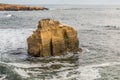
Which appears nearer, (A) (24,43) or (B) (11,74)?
(B) (11,74)

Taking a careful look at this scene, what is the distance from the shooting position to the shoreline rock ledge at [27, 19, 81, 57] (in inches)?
882

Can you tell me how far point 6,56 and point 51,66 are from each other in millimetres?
4936

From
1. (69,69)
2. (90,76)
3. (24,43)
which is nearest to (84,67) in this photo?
(69,69)

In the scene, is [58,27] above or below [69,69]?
above

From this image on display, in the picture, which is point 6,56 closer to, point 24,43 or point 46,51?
point 46,51

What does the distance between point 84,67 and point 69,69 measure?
1.18 m

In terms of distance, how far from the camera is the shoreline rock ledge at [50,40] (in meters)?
22.4

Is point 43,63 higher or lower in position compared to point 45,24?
lower

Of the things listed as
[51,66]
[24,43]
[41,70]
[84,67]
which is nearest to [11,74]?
[41,70]

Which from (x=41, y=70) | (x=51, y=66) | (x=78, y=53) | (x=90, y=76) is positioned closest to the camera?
(x=90, y=76)

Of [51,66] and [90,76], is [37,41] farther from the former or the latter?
[90,76]

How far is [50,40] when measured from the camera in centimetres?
2262

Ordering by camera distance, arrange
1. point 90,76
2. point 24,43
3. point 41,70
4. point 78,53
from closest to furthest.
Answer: point 90,76 → point 41,70 → point 78,53 → point 24,43

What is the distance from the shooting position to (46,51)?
74.2ft
